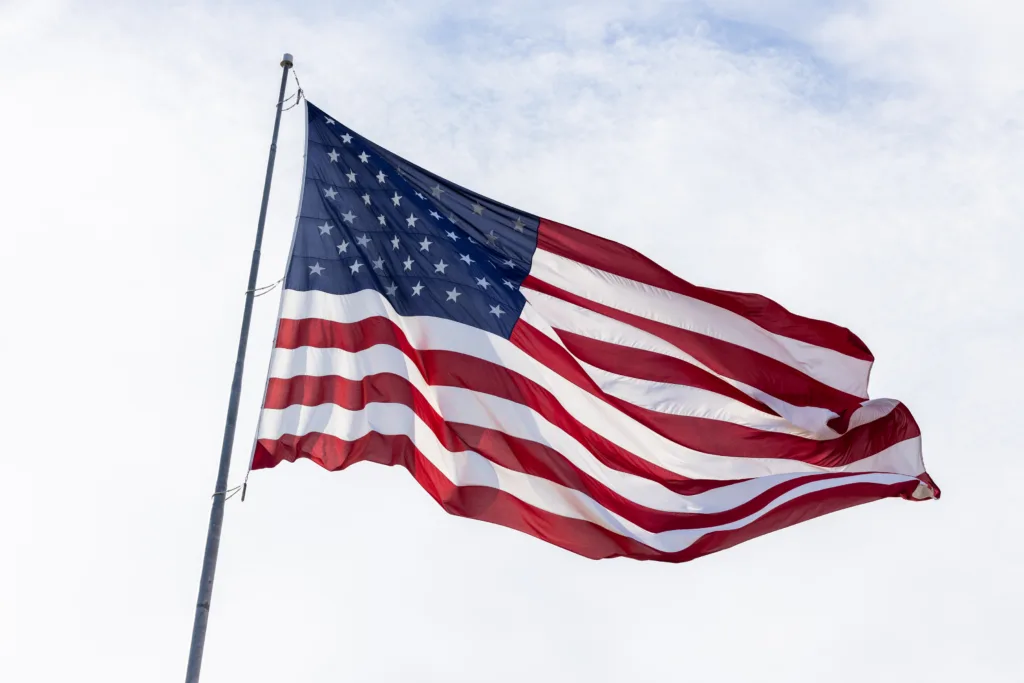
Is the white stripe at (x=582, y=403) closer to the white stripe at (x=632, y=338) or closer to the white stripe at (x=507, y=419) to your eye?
the white stripe at (x=507, y=419)

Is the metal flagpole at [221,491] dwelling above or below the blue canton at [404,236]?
below

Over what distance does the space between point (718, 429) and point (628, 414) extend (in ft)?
4.06

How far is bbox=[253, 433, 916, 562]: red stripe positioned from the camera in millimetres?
14391

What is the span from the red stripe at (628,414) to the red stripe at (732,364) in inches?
20.9

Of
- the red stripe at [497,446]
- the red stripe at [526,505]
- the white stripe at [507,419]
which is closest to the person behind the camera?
the red stripe at [526,505]

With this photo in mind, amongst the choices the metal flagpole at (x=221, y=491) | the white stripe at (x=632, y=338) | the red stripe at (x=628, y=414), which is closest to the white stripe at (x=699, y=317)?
the white stripe at (x=632, y=338)

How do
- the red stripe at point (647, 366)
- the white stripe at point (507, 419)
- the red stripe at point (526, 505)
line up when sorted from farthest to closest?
the red stripe at point (647, 366) < the white stripe at point (507, 419) < the red stripe at point (526, 505)

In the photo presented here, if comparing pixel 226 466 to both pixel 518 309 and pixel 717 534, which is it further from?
pixel 717 534

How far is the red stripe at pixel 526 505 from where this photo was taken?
14.4 metres

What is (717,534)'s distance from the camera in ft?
51.6

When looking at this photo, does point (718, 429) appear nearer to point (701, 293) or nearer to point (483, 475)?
point (701, 293)

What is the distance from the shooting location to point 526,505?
15398 mm

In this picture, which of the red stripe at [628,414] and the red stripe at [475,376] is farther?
the red stripe at [628,414]

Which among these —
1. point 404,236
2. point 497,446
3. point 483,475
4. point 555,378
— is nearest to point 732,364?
point 555,378
